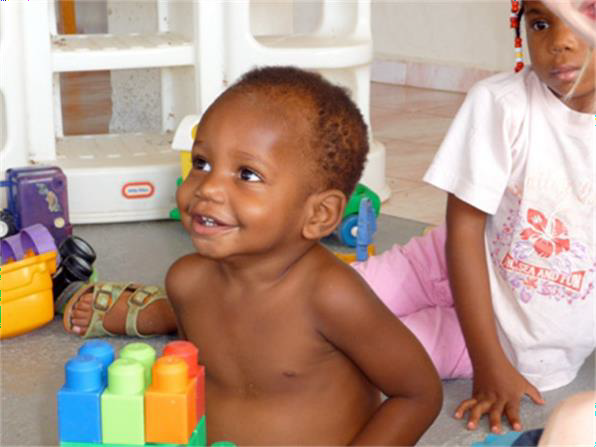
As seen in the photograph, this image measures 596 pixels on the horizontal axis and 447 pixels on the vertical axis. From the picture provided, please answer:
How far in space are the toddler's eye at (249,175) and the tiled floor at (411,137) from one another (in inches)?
41.4

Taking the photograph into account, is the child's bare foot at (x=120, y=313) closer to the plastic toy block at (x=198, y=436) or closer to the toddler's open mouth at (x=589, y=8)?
the plastic toy block at (x=198, y=436)

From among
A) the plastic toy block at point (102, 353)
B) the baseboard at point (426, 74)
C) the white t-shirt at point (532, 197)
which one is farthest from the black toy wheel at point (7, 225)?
the baseboard at point (426, 74)

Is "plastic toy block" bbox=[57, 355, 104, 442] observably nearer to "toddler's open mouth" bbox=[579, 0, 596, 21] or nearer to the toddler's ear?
the toddler's ear

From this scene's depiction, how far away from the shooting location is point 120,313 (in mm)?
Answer: 1348

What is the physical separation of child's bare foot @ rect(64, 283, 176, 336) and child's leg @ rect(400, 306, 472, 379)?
31cm

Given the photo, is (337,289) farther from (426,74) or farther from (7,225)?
(426,74)

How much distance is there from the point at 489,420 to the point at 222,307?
38 centimetres

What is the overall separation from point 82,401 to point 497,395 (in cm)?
57

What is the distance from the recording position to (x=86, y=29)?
15.1 ft

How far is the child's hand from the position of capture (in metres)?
1.15

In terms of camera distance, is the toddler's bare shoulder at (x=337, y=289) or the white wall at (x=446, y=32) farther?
the white wall at (x=446, y=32)

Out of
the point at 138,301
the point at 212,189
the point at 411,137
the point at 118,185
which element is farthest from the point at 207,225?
the point at 411,137

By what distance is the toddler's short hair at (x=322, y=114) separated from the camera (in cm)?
87

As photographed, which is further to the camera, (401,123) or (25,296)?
(401,123)
